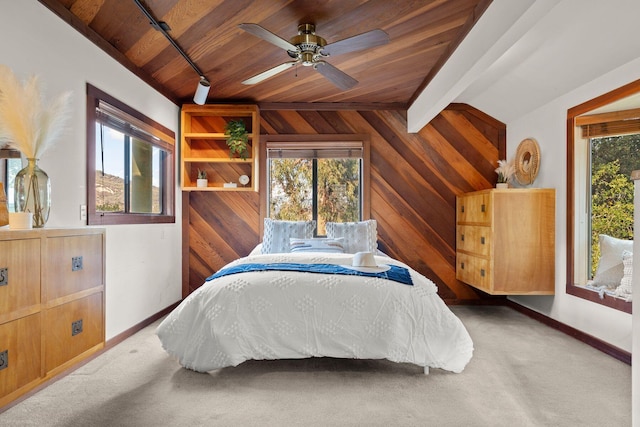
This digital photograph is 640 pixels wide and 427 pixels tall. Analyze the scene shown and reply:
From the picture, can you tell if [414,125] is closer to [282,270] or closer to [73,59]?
[282,270]

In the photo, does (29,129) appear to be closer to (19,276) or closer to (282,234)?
(19,276)

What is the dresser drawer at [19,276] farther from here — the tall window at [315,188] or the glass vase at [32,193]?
the tall window at [315,188]

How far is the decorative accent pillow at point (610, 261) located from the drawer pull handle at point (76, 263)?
375 centimetres

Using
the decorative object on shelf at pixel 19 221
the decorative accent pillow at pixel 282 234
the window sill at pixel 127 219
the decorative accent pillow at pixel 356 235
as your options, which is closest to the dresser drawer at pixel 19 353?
the decorative object on shelf at pixel 19 221

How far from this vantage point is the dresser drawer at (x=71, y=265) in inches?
74.5

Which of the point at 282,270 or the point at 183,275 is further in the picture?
the point at 183,275

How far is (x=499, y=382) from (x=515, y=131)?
311 cm

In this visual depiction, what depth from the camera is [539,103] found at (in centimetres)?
402

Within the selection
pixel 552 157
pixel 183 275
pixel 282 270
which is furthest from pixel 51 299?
pixel 552 157

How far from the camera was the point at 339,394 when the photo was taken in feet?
7.48

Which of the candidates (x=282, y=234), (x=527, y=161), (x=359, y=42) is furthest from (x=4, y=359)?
(x=527, y=161)

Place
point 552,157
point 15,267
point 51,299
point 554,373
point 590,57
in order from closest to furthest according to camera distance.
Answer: point 15,267 → point 51,299 → point 554,373 → point 590,57 → point 552,157

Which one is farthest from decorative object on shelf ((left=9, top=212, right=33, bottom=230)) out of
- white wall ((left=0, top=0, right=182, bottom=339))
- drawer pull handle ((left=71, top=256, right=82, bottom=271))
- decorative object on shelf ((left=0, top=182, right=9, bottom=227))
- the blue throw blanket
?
the blue throw blanket

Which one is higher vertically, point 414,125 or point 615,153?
point 414,125
